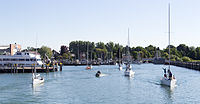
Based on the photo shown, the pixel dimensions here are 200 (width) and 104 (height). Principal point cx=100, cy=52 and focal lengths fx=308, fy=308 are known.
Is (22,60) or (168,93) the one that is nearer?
(168,93)

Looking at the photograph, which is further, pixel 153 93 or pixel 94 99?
pixel 153 93

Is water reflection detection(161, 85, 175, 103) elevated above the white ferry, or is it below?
below

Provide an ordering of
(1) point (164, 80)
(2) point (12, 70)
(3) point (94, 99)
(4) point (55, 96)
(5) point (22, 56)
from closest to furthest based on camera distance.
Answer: (3) point (94, 99), (4) point (55, 96), (1) point (164, 80), (2) point (12, 70), (5) point (22, 56)

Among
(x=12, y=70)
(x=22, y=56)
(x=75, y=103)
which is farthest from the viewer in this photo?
(x=22, y=56)

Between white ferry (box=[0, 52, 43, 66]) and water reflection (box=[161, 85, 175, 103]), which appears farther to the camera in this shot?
white ferry (box=[0, 52, 43, 66])

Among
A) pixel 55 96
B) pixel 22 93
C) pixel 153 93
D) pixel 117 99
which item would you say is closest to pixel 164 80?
pixel 153 93

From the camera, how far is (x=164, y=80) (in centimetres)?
6088

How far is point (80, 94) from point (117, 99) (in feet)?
26.2

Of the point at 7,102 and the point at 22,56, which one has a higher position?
the point at 22,56

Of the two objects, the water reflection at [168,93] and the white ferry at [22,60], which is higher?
the white ferry at [22,60]

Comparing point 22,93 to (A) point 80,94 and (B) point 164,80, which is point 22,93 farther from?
(B) point 164,80

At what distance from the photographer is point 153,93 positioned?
52.9m

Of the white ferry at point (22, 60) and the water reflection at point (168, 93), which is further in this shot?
the white ferry at point (22, 60)

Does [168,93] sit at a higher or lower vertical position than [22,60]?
lower
